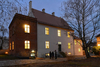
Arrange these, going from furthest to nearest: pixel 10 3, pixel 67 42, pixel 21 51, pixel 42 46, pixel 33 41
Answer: pixel 67 42 → pixel 42 46 → pixel 33 41 → pixel 21 51 → pixel 10 3

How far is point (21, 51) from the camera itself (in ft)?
66.5

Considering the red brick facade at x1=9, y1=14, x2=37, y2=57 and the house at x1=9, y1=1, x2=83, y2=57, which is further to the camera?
A: the house at x1=9, y1=1, x2=83, y2=57

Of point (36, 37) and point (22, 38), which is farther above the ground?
point (36, 37)

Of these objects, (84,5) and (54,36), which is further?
(54,36)

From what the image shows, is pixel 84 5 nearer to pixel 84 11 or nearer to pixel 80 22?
pixel 84 11

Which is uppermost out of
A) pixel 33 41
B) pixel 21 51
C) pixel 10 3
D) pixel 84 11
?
pixel 84 11

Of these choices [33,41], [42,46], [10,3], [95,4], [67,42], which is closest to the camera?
[10,3]

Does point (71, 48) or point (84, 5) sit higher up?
point (84, 5)

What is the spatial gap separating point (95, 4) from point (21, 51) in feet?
49.6

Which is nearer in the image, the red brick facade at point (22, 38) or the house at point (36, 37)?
the red brick facade at point (22, 38)

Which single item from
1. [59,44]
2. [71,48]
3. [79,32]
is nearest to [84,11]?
[79,32]

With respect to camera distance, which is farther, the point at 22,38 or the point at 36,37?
the point at 36,37

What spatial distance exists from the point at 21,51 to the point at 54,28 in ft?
35.0

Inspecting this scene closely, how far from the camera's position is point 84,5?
1628 centimetres
